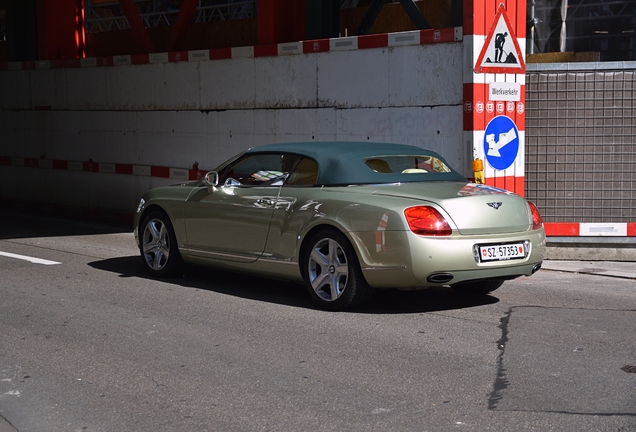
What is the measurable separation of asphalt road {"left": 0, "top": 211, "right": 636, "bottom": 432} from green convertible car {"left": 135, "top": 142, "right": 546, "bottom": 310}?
0.31 metres

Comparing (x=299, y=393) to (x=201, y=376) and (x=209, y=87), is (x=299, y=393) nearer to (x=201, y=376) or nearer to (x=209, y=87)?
(x=201, y=376)

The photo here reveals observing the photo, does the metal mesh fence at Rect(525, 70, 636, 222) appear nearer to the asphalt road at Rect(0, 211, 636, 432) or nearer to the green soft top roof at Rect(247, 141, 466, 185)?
the asphalt road at Rect(0, 211, 636, 432)

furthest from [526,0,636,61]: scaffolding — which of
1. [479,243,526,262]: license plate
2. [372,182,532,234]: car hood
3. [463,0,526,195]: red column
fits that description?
[479,243,526,262]: license plate

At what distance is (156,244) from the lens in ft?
30.1

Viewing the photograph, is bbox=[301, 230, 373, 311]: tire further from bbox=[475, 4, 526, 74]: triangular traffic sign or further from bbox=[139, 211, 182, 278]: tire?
bbox=[475, 4, 526, 74]: triangular traffic sign

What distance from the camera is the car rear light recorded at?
6828mm

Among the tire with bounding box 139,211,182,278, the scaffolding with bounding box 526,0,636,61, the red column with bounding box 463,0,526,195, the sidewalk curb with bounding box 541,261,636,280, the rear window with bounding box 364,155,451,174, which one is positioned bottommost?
the sidewalk curb with bounding box 541,261,636,280

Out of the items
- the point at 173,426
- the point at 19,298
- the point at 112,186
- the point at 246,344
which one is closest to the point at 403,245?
the point at 246,344

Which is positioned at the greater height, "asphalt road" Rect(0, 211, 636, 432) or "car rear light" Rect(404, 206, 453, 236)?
"car rear light" Rect(404, 206, 453, 236)

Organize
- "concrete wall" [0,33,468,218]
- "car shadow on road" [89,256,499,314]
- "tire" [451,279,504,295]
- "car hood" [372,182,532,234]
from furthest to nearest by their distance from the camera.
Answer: "concrete wall" [0,33,468,218]
"tire" [451,279,504,295]
"car shadow on road" [89,256,499,314]
"car hood" [372,182,532,234]

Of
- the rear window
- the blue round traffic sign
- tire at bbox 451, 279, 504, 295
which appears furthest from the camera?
the blue round traffic sign

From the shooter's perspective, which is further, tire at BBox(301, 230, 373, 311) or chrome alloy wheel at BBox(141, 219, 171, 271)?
chrome alloy wheel at BBox(141, 219, 171, 271)

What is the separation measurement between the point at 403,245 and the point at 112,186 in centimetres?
937

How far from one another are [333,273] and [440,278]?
2.87 ft
